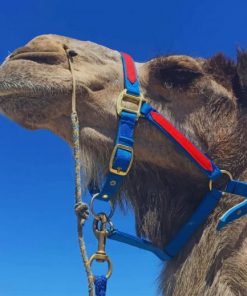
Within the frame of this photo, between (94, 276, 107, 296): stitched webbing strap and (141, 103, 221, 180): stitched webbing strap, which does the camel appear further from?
(94, 276, 107, 296): stitched webbing strap

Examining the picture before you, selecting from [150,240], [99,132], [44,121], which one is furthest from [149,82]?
[150,240]

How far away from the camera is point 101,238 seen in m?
3.54

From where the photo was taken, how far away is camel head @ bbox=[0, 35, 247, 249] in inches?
149

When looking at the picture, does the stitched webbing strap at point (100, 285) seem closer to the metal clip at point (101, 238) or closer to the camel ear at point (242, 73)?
the metal clip at point (101, 238)

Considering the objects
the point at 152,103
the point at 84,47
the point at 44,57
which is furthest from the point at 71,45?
the point at 152,103

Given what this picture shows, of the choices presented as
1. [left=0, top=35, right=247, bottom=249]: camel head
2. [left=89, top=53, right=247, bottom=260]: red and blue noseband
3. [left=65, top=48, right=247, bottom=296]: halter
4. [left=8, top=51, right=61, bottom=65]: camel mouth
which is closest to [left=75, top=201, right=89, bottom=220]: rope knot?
[left=65, top=48, right=247, bottom=296]: halter

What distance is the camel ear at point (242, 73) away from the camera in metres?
4.04

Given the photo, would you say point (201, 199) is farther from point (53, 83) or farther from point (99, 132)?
point (53, 83)

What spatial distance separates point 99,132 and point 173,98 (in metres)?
0.64

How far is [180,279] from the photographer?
3.68m

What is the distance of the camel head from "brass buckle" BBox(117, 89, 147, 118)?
0.18 ft

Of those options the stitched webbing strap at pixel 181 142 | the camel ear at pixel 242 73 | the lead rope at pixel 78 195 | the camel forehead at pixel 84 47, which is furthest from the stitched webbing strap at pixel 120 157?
the camel ear at pixel 242 73

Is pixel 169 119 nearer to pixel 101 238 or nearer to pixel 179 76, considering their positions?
pixel 179 76

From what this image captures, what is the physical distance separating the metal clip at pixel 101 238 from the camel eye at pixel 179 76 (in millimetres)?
1162
